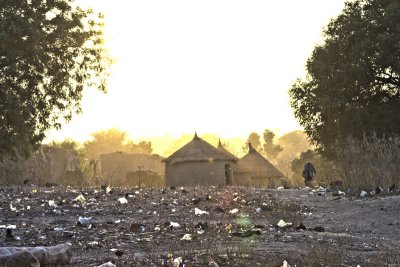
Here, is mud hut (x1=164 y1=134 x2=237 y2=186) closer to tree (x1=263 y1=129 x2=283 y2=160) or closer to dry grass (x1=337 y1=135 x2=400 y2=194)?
dry grass (x1=337 y1=135 x2=400 y2=194)

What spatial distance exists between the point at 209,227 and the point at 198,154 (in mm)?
25604

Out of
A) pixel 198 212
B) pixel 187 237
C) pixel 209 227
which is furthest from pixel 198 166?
pixel 187 237

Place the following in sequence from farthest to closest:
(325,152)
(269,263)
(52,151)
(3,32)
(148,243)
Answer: (52,151), (325,152), (3,32), (148,243), (269,263)

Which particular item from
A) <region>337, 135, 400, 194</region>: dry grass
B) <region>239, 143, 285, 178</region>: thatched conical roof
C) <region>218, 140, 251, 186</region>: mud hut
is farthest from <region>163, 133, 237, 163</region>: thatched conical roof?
<region>337, 135, 400, 194</region>: dry grass

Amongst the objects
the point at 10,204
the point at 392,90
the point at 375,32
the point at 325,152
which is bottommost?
the point at 10,204

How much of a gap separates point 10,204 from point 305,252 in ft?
25.1

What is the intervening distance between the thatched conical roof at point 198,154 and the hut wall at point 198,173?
0.35 metres

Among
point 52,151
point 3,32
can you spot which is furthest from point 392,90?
point 52,151

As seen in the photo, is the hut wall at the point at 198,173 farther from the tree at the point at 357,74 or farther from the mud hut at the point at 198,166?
the tree at the point at 357,74

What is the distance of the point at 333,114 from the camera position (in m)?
29.2

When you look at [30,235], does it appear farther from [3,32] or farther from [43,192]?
[3,32]

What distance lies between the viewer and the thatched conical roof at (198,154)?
1367 inches

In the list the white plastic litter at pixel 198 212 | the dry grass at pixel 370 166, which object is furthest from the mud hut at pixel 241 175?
the white plastic litter at pixel 198 212

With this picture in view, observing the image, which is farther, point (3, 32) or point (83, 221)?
point (3, 32)
